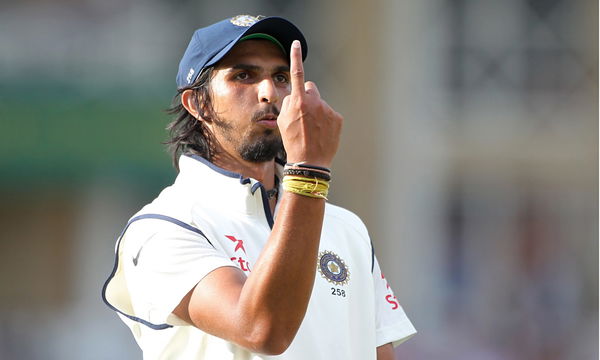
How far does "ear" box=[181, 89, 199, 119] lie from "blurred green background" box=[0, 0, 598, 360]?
5163 millimetres

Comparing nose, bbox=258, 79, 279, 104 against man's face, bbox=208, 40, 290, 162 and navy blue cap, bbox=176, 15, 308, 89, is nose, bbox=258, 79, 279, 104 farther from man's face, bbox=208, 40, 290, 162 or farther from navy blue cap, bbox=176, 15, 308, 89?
navy blue cap, bbox=176, 15, 308, 89

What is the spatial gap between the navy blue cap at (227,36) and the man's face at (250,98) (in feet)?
0.12

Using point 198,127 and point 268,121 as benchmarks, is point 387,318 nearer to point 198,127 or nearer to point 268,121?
point 268,121

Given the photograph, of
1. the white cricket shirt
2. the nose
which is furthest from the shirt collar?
the nose

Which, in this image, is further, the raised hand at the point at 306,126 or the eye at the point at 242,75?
the eye at the point at 242,75

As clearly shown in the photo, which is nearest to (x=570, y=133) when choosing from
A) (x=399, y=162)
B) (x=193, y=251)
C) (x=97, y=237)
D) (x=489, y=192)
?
(x=489, y=192)

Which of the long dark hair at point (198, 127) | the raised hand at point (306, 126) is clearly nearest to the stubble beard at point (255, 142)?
the long dark hair at point (198, 127)

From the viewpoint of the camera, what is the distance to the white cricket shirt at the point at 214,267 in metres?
2.56

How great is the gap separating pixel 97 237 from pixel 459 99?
→ 3.20m

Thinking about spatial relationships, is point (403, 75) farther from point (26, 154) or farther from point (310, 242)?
point (310, 242)

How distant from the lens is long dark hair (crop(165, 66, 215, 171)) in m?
3.05

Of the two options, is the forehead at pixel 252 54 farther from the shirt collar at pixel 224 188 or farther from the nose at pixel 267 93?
the shirt collar at pixel 224 188

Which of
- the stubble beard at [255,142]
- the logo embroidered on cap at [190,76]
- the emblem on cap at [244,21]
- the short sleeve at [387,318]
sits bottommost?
the short sleeve at [387,318]

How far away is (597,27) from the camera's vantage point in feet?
28.5
